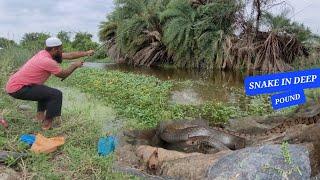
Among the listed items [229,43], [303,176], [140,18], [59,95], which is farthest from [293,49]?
[303,176]

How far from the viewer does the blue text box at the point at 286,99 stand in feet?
22.1

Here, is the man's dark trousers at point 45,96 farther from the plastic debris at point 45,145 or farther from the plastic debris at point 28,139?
the plastic debris at point 45,145

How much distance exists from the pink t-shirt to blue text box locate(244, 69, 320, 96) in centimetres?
299

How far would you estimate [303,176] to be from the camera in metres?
5.25

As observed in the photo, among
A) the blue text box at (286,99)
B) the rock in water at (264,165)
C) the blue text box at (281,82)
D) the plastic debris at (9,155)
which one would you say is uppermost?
the blue text box at (281,82)

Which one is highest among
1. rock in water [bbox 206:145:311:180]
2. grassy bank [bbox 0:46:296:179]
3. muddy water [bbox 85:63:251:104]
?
rock in water [bbox 206:145:311:180]

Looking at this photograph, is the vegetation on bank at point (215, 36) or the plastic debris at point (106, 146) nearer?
the plastic debris at point (106, 146)

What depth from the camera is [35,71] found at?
796 cm

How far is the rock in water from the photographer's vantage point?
5.21 metres

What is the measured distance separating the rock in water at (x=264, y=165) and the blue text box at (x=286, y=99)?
1.19 m

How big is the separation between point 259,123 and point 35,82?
4015mm

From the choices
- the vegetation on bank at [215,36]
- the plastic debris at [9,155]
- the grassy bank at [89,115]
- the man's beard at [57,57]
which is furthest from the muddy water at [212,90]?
the plastic debris at [9,155]

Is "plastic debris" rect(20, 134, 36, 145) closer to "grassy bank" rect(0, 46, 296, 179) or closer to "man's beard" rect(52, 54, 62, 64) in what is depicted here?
"grassy bank" rect(0, 46, 296, 179)

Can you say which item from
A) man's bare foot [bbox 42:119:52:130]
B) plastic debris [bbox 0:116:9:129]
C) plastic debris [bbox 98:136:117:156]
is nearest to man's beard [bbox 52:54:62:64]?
man's bare foot [bbox 42:119:52:130]
